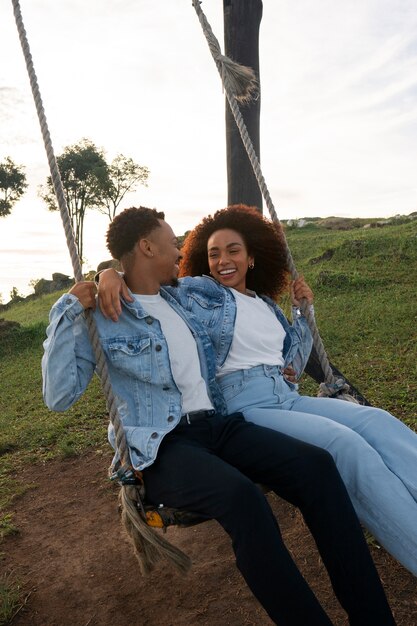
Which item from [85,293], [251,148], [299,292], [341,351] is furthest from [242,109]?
[341,351]

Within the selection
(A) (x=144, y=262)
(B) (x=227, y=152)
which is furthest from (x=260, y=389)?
(B) (x=227, y=152)

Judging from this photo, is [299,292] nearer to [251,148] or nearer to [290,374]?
[290,374]

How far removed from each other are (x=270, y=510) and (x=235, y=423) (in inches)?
18.5

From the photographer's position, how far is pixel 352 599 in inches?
77.6

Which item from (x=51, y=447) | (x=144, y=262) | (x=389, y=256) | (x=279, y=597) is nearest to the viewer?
(x=279, y=597)

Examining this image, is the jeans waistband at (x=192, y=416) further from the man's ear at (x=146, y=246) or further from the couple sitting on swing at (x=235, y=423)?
the man's ear at (x=146, y=246)

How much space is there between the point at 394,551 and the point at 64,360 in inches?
55.0

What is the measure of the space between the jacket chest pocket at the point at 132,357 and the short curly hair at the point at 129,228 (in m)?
0.45

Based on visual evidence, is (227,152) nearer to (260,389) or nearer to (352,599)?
(260,389)

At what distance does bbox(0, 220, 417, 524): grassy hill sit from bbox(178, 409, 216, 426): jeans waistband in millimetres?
2047

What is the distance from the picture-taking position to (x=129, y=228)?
8.64 ft

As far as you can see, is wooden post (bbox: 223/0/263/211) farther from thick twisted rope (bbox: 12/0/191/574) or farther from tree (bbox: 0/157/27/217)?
tree (bbox: 0/157/27/217)

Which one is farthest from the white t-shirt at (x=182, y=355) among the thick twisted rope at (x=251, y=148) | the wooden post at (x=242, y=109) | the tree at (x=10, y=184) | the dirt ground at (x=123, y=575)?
the tree at (x=10, y=184)

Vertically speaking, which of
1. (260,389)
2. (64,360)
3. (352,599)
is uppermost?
(64,360)
